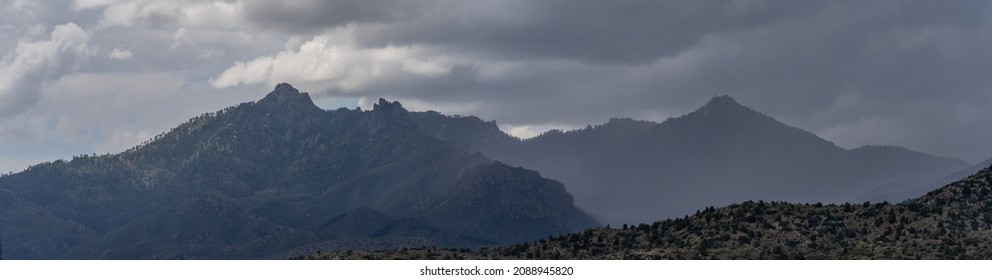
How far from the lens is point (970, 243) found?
164 m

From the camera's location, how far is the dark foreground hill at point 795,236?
6496 inches

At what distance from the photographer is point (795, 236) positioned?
174625mm

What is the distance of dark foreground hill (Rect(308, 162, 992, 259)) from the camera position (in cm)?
16500

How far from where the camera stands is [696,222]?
188 meters

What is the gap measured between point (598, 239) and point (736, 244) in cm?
2233

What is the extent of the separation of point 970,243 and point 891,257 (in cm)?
1427

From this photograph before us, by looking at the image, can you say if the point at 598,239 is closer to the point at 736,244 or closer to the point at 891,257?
→ the point at 736,244
